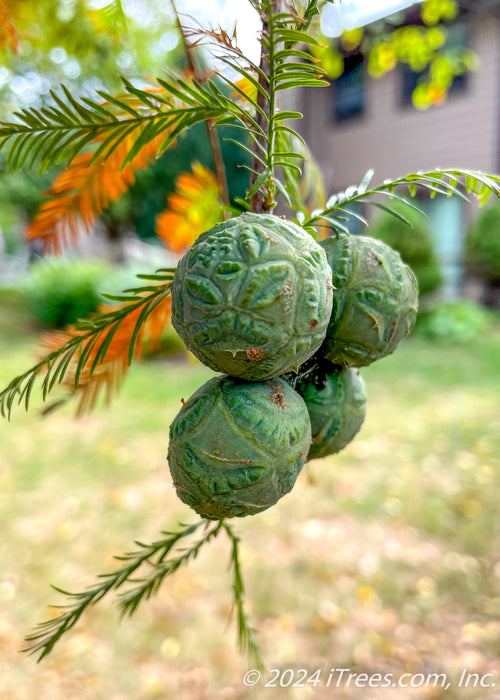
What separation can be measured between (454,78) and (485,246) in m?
3.50

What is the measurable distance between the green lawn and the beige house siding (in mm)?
6714

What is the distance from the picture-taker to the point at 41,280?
10734mm

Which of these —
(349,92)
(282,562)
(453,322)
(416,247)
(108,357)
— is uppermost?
(349,92)

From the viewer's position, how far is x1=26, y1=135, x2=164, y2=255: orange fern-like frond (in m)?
1.38

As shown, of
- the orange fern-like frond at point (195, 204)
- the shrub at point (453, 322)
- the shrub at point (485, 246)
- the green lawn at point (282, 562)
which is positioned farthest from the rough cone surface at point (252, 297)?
the shrub at point (485, 246)

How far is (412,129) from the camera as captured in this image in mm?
11445

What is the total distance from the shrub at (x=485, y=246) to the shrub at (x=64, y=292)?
290 inches

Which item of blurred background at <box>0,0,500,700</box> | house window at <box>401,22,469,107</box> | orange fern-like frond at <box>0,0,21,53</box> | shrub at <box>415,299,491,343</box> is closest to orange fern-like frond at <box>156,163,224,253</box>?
blurred background at <box>0,0,500,700</box>

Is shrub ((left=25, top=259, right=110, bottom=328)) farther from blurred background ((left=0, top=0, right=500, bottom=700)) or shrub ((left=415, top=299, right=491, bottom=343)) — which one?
shrub ((left=415, top=299, right=491, bottom=343))

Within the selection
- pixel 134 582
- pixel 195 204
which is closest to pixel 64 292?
pixel 195 204

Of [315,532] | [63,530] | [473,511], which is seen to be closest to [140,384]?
[63,530]

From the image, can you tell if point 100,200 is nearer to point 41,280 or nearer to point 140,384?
point 140,384

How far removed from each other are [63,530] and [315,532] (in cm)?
196

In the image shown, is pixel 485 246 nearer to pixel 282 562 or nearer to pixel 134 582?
pixel 282 562
